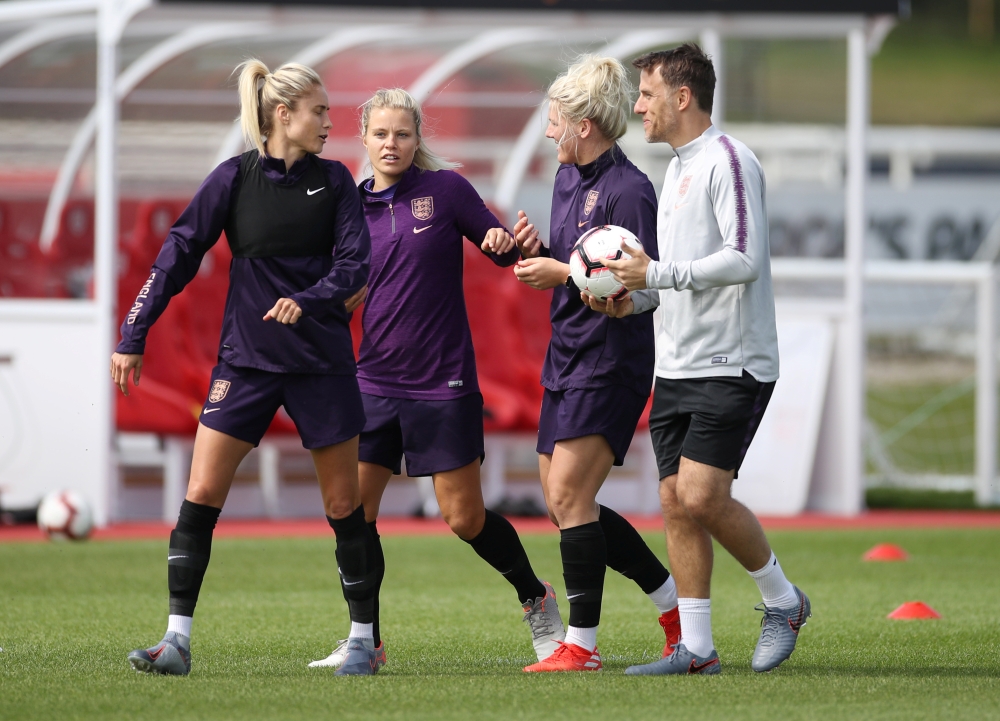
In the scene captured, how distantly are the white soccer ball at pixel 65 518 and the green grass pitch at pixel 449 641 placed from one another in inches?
8.4

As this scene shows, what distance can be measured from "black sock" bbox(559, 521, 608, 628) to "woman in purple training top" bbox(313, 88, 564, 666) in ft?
0.89

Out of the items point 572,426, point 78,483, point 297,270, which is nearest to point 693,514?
point 572,426

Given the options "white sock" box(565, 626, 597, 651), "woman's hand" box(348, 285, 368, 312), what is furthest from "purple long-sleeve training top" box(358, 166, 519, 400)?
"white sock" box(565, 626, 597, 651)

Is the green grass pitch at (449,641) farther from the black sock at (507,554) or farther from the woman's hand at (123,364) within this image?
the woman's hand at (123,364)

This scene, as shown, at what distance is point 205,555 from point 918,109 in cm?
4381

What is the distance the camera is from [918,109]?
4575 centimetres

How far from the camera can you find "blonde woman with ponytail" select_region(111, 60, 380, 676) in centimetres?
478

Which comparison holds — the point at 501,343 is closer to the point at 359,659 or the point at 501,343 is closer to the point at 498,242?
the point at 498,242

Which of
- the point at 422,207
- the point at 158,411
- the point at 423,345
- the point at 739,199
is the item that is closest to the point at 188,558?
the point at 423,345

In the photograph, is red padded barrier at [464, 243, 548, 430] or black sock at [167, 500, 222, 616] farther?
red padded barrier at [464, 243, 548, 430]

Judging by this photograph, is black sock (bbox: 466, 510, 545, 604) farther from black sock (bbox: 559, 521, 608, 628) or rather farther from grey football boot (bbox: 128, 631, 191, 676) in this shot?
grey football boot (bbox: 128, 631, 191, 676)

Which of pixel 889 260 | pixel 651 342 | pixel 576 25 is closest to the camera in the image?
pixel 651 342

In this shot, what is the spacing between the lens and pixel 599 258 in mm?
4773

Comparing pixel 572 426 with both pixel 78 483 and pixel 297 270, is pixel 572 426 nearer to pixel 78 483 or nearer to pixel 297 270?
pixel 297 270
